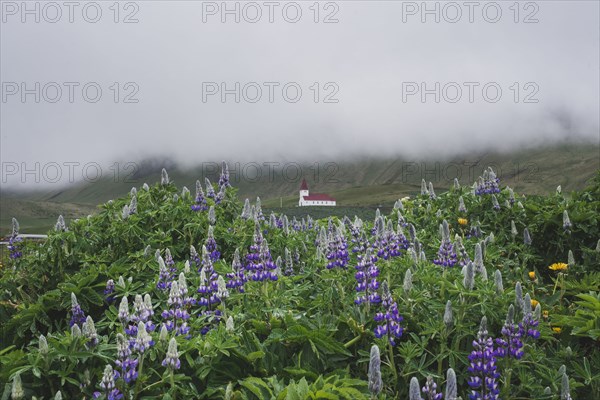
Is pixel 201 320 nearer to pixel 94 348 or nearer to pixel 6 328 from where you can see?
pixel 94 348

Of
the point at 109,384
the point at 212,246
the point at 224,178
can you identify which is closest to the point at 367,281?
the point at 109,384

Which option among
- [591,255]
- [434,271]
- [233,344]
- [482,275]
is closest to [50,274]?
[233,344]

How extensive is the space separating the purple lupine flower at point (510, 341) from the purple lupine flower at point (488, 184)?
524 cm

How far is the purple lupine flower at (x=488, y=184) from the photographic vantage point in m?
8.59

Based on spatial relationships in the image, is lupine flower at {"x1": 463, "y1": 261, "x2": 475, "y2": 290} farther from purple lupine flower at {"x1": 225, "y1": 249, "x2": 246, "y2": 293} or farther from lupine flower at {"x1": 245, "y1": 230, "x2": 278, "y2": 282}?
purple lupine flower at {"x1": 225, "y1": 249, "x2": 246, "y2": 293}

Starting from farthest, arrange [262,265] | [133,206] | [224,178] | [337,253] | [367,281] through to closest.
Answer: [224,178]
[133,206]
[337,253]
[262,265]
[367,281]

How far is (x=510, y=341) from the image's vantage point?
3.70m

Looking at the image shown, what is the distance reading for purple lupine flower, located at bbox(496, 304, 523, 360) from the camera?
367 centimetres

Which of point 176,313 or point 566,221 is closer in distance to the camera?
point 176,313

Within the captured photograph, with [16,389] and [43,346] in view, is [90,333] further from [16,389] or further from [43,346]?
[16,389]

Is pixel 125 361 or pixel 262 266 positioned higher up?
pixel 262 266

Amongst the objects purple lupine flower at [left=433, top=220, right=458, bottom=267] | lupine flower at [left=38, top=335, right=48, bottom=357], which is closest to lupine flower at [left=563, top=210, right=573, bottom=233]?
purple lupine flower at [left=433, top=220, right=458, bottom=267]

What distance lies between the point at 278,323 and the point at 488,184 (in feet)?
19.6

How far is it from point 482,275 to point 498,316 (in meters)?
0.57
